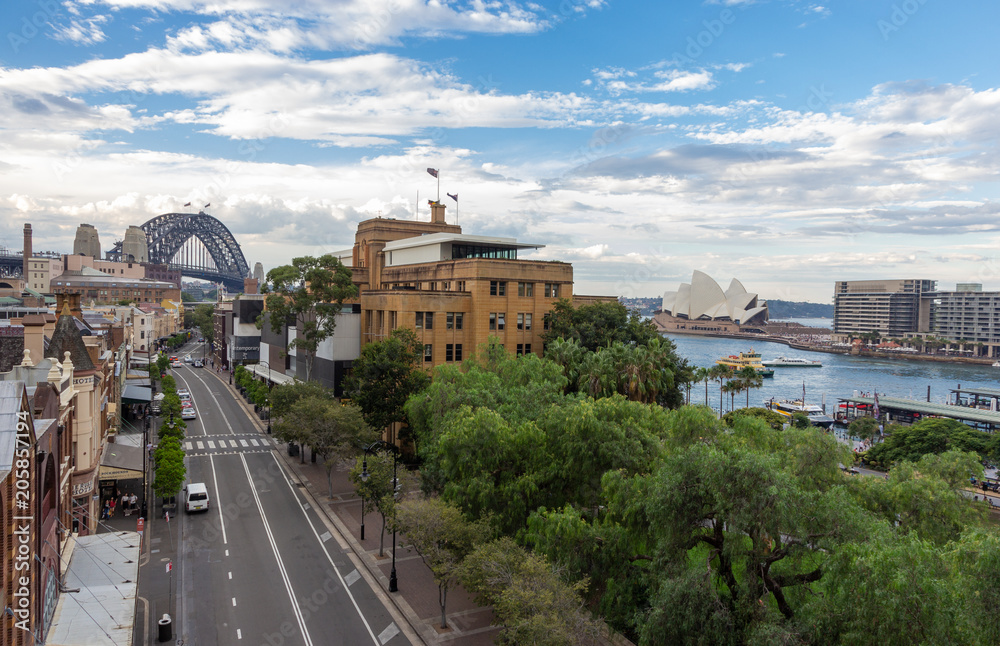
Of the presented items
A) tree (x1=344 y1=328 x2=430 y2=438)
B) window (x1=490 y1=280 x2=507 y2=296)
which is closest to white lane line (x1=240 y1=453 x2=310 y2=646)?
tree (x1=344 y1=328 x2=430 y2=438)

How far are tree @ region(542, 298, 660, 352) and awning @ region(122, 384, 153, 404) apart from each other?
44050 millimetres

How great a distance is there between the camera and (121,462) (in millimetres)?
46656

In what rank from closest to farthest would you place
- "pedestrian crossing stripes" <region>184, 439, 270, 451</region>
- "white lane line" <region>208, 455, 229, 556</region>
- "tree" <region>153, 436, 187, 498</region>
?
1. "white lane line" <region>208, 455, 229, 556</region>
2. "tree" <region>153, 436, 187, 498</region>
3. "pedestrian crossing stripes" <region>184, 439, 270, 451</region>

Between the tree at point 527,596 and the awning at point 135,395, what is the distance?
55.7 meters

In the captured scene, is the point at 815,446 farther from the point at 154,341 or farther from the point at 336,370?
the point at 154,341

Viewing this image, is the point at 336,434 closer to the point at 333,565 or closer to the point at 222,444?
the point at 333,565

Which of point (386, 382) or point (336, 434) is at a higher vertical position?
point (386, 382)

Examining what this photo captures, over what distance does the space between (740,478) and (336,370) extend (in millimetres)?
55694

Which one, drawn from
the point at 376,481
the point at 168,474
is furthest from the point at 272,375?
the point at 376,481

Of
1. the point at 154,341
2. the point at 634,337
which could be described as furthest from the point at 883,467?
the point at 154,341

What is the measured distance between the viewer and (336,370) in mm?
68812

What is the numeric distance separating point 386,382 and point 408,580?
2272 cm

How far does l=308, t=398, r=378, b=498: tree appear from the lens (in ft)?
157

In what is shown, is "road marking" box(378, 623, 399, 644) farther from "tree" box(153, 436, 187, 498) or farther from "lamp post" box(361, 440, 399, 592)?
"tree" box(153, 436, 187, 498)
